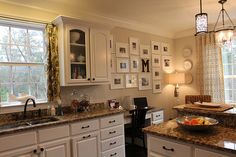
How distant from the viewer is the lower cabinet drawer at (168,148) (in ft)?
5.01

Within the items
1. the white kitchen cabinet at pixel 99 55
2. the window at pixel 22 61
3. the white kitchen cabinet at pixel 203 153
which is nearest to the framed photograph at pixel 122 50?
the white kitchen cabinet at pixel 99 55

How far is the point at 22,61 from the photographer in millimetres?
2816

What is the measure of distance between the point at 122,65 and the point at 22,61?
6.20 feet

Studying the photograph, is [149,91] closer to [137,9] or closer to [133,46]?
[133,46]

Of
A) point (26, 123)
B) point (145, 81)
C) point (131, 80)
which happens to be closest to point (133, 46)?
point (131, 80)

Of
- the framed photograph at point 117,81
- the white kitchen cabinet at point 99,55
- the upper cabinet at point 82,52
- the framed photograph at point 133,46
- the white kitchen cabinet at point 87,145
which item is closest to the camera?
the white kitchen cabinet at point 87,145

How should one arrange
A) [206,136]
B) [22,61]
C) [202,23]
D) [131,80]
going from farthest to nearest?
[131,80], [22,61], [202,23], [206,136]

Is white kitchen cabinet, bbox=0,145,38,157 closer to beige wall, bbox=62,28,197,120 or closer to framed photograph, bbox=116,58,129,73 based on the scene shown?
beige wall, bbox=62,28,197,120

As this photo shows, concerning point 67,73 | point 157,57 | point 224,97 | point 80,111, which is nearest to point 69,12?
point 67,73

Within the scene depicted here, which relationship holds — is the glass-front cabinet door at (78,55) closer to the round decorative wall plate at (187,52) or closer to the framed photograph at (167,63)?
the framed photograph at (167,63)

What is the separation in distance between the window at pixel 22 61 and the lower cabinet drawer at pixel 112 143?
115 centimetres

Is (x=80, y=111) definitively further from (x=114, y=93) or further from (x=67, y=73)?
(x=114, y=93)

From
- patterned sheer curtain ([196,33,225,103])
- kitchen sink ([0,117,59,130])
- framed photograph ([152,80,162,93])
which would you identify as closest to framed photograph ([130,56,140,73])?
framed photograph ([152,80,162,93])

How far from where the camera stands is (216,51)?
14.9 feet
